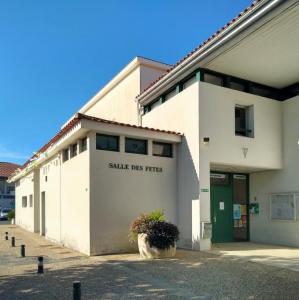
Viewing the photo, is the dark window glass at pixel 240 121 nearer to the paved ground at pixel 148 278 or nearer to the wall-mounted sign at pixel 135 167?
the wall-mounted sign at pixel 135 167

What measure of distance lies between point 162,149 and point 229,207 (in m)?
3.70

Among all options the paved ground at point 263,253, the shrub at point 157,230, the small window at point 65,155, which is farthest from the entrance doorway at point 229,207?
the small window at point 65,155

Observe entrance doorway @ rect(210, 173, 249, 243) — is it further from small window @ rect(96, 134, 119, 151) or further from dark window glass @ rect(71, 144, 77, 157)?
dark window glass @ rect(71, 144, 77, 157)

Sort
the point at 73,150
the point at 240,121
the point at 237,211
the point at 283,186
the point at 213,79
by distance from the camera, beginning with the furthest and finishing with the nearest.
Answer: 1. the point at 237,211
2. the point at 240,121
3. the point at 283,186
4. the point at 73,150
5. the point at 213,79

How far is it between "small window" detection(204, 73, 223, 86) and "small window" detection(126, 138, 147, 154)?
3.04 metres

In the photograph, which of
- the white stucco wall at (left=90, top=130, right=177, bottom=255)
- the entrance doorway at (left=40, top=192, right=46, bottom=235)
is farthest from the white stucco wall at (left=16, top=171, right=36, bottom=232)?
the white stucco wall at (left=90, top=130, right=177, bottom=255)

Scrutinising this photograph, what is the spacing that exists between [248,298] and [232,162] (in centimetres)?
672

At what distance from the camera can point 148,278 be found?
7.81 metres

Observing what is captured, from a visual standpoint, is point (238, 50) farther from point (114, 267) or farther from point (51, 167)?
point (51, 167)

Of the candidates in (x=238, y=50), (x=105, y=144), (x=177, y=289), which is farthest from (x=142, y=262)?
(x=238, y=50)

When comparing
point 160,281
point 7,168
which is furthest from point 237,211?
point 7,168

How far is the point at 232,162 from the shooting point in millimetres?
Result: 12555

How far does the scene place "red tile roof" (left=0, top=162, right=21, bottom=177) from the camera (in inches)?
1678

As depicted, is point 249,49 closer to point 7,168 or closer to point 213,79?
point 213,79
